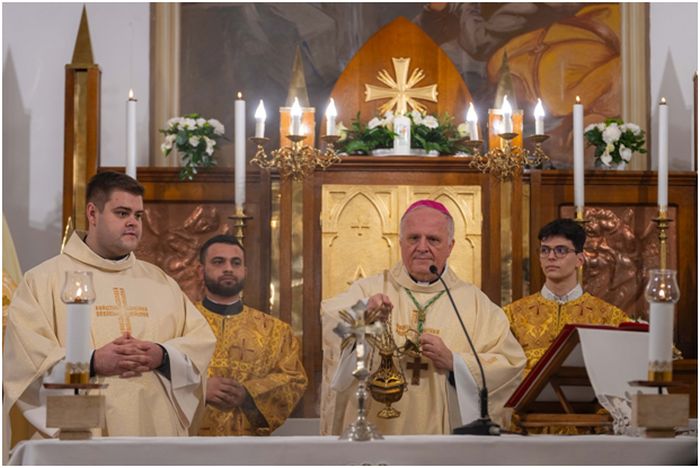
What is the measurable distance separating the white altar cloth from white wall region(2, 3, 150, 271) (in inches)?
166

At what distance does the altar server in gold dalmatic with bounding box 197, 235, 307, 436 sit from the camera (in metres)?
6.51

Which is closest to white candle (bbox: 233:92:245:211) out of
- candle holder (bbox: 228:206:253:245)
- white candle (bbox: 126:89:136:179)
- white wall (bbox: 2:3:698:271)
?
candle holder (bbox: 228:206:253:245)

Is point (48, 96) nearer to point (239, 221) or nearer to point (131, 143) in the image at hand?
point (131, 143)

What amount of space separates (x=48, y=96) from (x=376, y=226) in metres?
2.60

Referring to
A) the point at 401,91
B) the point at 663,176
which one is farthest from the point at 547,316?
the point at 401,91

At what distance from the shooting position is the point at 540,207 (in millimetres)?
7566

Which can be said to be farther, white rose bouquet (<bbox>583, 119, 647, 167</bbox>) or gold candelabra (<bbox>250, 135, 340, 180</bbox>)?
white rose bouquet (<bbox>583, 119, 647, 167</bbox>)

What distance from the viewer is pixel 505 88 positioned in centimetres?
808

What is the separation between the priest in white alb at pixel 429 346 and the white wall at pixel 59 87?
2.75m

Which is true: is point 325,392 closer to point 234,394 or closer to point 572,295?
point 234,394

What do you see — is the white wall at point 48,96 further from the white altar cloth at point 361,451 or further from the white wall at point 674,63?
the white altar cloth at point 361,451

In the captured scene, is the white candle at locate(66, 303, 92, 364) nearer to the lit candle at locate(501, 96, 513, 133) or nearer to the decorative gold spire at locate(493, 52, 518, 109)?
the lit candle at locate(501, 96, 513, 133)

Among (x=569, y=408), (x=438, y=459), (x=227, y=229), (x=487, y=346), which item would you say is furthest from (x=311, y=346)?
(x=438, y=459)

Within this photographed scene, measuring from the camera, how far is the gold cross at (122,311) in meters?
5.82
